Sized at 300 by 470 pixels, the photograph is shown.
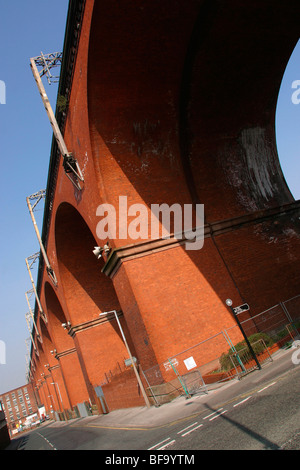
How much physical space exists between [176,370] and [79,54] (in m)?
11.4

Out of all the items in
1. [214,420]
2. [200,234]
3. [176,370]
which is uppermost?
[200,234]

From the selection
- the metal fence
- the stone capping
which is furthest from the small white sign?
the stone capping

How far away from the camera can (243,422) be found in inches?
237

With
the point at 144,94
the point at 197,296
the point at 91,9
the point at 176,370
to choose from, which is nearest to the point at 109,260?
the point at 197,296

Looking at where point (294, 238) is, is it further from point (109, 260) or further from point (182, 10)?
point (182, 10)

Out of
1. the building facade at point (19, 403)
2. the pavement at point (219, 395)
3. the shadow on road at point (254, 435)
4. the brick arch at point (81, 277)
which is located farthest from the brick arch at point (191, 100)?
the building facade at point (19, 403)

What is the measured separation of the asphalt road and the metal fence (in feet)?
3.87

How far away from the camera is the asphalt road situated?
4.97 m

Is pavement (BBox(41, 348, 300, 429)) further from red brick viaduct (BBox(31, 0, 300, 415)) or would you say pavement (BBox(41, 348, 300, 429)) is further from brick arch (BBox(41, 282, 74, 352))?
brick arch (BBox(41, 282, 74, 352))

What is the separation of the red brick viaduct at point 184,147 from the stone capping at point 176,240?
0.04 metres

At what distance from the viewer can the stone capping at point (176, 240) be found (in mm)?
13045

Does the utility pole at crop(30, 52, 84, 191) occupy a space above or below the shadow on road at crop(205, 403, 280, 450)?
above

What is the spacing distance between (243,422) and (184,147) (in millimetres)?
11188

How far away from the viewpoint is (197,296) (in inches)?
529
